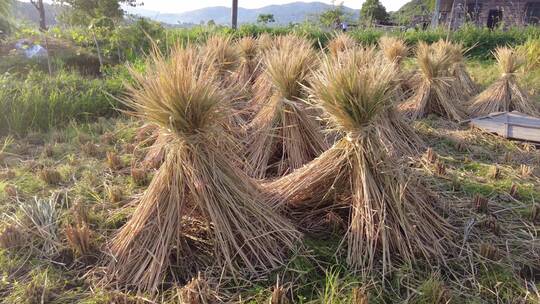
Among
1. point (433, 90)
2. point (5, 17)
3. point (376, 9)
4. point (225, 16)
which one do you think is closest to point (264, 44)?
point (433, 90)

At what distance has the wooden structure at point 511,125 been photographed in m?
4.02

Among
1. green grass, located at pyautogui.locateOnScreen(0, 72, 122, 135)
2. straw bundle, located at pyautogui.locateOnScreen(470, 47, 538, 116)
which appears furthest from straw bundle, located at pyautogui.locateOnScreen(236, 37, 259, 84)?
straw bundle, located at pyautogui.locateOnScreen(470, 47, 538, 116)

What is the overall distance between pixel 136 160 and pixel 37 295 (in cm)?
161

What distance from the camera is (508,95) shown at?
4.98 m

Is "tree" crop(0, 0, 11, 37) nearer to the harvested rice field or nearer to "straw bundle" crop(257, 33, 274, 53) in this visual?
"straw bundle" crop(257, 33, 274, 53)

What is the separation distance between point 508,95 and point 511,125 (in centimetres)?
95

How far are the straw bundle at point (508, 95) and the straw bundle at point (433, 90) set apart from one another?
33cm

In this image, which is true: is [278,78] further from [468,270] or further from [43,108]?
[43,108]

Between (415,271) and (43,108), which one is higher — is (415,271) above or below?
below

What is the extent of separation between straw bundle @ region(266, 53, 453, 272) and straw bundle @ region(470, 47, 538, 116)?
3459mm

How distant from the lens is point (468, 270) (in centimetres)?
198

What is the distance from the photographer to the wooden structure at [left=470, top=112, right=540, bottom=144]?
4.02 meters

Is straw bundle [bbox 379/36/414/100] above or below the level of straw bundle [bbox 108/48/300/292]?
above

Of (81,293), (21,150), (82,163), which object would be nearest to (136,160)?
(82,163)
